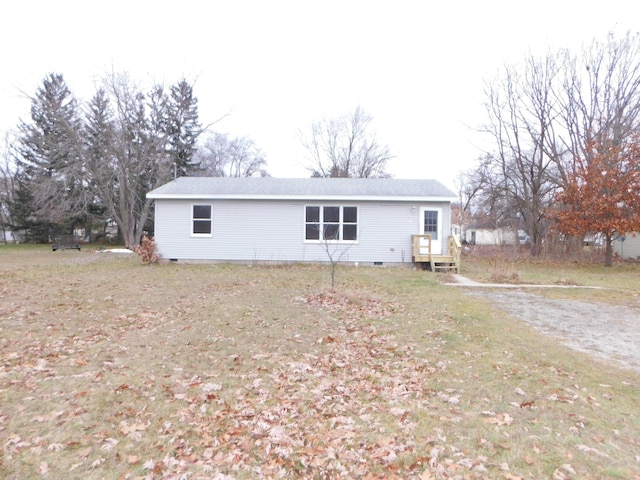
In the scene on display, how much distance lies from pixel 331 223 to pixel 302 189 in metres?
1.88

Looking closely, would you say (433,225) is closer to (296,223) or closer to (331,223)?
(331,223)

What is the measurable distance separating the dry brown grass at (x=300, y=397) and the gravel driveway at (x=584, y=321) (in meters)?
0.52

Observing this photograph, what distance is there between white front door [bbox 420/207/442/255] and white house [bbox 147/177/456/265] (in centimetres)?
4

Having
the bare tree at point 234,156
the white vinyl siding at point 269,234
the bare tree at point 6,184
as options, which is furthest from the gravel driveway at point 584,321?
the bare tree at point 6,184

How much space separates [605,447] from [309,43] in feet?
50.3

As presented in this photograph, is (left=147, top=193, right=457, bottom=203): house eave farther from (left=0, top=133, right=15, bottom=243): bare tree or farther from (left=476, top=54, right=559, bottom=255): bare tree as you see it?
(left=0, top=133, right=15, bottom=243): bare tree

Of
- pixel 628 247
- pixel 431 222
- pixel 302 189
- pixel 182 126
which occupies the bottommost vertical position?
pixel 628 247

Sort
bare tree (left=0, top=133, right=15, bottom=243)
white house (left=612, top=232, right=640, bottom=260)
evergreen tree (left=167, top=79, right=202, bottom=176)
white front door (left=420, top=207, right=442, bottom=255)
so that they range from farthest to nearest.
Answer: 1. bare tree (left=0, top=133, right=15, bottom=243)
2. evergreen tree (left=167, top=79, right=202, bottom=176)
3. white house (left=612, top=232, right=640, bottom=260)
4. white front door (left=420, top=207, right=442, bottom=255)

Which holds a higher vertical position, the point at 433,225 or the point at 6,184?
the point at 6,184

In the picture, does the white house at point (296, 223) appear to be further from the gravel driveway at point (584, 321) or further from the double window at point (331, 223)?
the gravel driveway at point (584, 321)

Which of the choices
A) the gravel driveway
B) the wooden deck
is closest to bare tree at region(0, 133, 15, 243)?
the wooden deck

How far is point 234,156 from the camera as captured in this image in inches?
1695

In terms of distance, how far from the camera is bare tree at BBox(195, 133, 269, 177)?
132 feet

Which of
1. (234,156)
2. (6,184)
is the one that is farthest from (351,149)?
(6,184)
